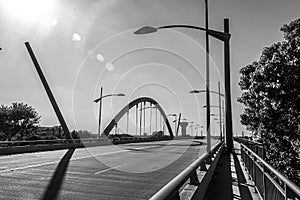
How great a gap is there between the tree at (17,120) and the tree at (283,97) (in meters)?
60.9

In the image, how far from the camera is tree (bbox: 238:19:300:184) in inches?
566

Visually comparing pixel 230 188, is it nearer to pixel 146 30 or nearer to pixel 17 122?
pixel 146 30

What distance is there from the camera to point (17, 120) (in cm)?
7112

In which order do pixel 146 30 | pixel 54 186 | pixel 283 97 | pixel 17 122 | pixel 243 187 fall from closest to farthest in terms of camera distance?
1. pixel 54 186
2. pixel 243 187
3. pixel 283 97
4. pixel 146 30
5. pixel 17 122

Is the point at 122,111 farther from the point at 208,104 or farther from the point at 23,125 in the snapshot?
the point at 208,104

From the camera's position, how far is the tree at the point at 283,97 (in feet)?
47.2

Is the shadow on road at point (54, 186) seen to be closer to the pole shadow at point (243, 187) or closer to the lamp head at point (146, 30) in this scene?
the pole shadow at point (243, 187)

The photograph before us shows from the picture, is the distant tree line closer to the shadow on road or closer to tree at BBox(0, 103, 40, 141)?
tree at BBox(0, 103, 40, 141)

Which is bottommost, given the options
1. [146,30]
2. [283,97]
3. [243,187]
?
[243,187]

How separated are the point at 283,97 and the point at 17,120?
2600 inches

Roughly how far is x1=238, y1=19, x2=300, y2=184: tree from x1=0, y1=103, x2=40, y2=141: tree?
60914 mm

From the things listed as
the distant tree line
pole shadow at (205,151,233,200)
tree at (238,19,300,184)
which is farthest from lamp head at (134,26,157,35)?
the distant tree line

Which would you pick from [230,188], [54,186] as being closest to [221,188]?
[230,188]

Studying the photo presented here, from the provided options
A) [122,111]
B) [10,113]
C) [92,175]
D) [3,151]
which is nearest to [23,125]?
[10,113]
